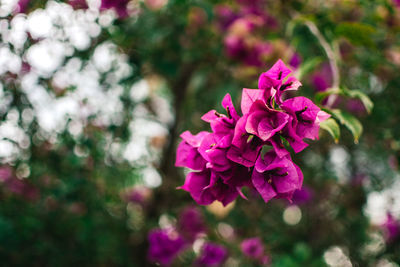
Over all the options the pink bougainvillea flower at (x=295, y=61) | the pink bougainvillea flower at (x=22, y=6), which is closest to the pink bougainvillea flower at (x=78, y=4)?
the pink bougainvillea flower at (x=22, y=6)

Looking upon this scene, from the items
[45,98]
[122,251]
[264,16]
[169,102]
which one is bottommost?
[122,251]

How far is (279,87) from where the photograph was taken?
650 millimetres

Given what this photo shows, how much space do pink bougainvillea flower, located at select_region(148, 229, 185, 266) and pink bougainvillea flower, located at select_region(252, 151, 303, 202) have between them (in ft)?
6.18

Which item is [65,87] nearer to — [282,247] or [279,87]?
[279,87]

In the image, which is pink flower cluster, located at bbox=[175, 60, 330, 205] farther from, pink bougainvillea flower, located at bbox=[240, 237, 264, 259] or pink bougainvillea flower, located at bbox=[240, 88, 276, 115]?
pink bougainvillea flower, located at bbox=[240, 237, 264, 259]

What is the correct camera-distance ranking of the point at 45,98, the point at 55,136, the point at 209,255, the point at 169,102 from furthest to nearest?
the point at 169,102
the point at 209,255
the point at 55,136
the point at 45,98

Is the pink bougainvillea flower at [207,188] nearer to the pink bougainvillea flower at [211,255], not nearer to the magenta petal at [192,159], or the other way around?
the magenta petal at [192,159]

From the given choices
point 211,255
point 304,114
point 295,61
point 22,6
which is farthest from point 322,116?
point 211,255

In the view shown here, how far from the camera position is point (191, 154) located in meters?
0.71

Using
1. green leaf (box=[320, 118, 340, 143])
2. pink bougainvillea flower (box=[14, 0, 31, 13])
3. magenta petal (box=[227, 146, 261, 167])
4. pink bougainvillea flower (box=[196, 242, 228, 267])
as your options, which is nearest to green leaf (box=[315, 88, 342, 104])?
green leaf (box=[320, 118, 340, 143])

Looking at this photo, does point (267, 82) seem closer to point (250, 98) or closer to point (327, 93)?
point (250, 98)

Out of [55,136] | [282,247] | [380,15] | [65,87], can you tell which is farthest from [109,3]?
[282,247]

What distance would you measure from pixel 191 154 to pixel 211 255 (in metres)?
1.81

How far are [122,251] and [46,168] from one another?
2.94 ft
